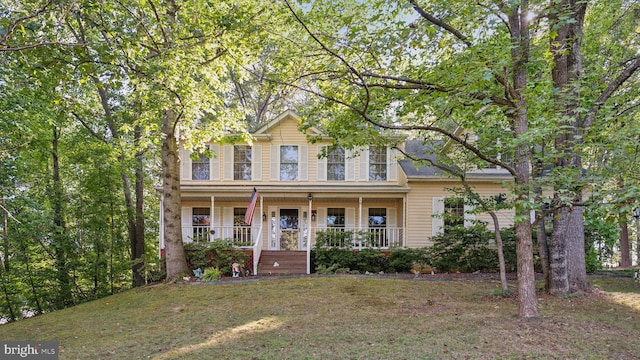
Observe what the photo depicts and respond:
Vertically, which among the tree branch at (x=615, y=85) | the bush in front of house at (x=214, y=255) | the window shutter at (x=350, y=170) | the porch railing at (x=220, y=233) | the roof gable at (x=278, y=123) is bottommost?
the bush in front of house at (x=214, y=255)

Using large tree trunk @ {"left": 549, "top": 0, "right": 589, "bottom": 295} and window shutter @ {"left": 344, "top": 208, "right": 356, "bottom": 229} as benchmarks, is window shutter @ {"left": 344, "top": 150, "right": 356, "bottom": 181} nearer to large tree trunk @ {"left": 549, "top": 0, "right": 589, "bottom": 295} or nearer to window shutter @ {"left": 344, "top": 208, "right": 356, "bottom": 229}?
window shutter @ {"left": 344, "top": 208, "right": 356, "bottom": 229}

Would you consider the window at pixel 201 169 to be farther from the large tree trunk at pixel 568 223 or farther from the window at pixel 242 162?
the large tree trunk at pixel 568 223

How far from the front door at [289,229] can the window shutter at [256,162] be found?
1.76 m

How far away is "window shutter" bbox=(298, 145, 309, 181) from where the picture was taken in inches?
550

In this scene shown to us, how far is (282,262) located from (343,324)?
702cm

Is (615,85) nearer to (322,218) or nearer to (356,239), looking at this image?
(356,239)

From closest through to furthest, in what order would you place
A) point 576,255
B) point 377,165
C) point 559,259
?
point 559,259
point 576,255
point 377,165

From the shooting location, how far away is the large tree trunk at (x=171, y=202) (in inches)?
400

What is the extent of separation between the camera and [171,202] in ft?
33.4

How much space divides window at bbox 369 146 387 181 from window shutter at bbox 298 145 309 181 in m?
2.58

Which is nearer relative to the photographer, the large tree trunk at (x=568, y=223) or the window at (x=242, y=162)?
the large tree trunk at (x=568, y=223)

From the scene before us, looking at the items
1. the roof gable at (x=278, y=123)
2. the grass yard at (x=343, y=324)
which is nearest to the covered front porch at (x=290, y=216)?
the roof gable at (x=278, y=123)

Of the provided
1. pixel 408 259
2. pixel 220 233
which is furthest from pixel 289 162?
pixel 408 259

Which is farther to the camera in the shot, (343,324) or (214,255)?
(214,255)
